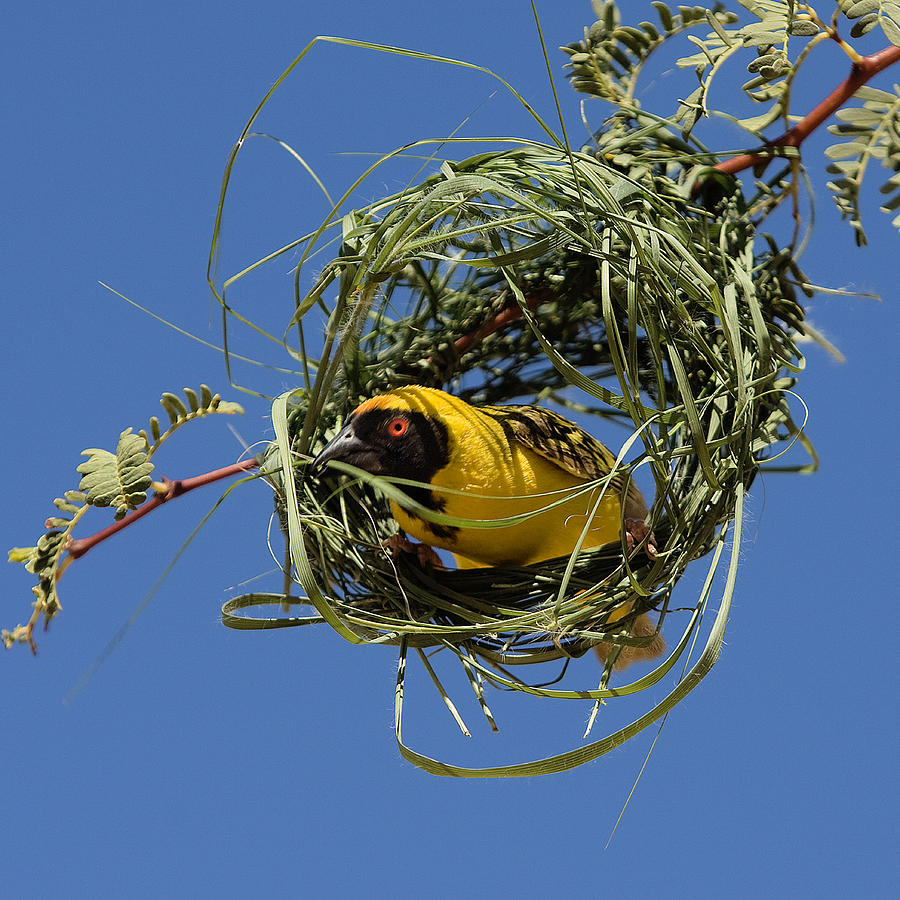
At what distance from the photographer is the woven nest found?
1.39m

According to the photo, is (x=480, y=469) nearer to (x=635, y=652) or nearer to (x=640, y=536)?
(x=640, y=536)

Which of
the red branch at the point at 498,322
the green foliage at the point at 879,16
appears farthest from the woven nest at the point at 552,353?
the green foliage at the point at 879,16

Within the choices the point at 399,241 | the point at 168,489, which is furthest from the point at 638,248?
the point at 168,489

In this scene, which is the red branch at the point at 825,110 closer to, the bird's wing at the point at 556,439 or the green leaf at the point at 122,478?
the bird's wing at the point at 556,439

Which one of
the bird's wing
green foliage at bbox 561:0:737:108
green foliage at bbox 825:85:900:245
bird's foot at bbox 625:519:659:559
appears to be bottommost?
bird's foot at bbox 625:519:659:559

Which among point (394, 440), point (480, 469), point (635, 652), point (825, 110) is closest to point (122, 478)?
point (394, 440)

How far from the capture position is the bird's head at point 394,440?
1.55 metres

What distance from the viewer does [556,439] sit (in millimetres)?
1613

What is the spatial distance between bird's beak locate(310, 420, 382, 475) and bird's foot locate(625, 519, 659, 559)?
313 mm

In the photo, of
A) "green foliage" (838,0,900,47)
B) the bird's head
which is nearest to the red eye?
the bird's head

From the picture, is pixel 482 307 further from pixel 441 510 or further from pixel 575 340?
pixel 441 510

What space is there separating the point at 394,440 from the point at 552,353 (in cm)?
31

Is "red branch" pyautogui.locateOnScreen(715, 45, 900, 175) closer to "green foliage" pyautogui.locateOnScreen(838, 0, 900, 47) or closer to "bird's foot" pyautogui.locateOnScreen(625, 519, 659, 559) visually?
"green foliage" pyautogui.locateOnScreen(838, 0, 900, 47)

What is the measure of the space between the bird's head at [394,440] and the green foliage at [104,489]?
157 mm
